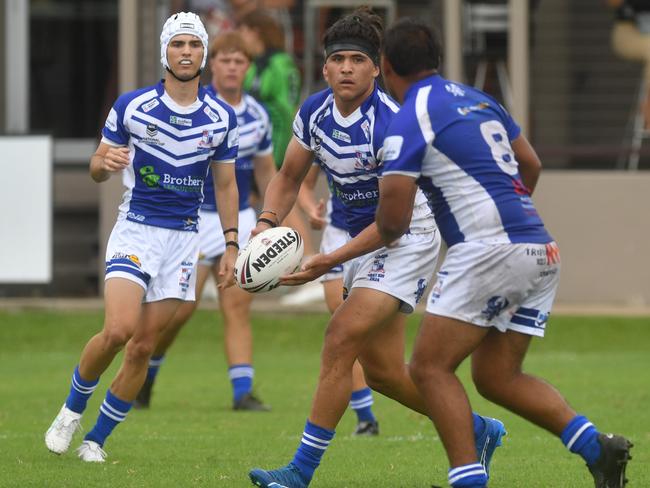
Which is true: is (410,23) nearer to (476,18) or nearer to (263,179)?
(263,179)

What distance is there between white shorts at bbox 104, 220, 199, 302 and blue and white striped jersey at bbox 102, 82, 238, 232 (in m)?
0.07

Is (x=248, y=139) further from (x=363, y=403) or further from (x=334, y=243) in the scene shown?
(x=363, y=403)

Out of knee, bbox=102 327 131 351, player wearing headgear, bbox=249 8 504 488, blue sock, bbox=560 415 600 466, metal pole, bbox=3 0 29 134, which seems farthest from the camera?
metal pole, bbox=3 0 29 134

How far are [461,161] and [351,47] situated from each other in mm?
1331

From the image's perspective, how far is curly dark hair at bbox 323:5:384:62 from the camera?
741cm

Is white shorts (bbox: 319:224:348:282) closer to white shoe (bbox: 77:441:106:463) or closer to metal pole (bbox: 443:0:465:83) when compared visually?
white shoe (bbox: 77:441:106:463)

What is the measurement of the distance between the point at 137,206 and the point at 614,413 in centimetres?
412

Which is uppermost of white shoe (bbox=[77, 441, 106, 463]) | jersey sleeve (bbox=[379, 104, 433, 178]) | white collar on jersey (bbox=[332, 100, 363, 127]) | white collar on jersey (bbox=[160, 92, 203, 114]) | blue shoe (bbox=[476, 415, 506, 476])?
jersey sleeve (bbox=[379, 104, 433, 178])

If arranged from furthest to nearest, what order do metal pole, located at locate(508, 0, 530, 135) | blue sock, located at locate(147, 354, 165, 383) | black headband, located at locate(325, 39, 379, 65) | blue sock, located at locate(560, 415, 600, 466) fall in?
1. metal pole, located at locate(508, 0, 530, 135)
2. blue sock, located at locate(147, 354, 165, 383)
3. black headband, located at locate(325, 39, 379, 65)
4. blue sock, located at locate(560, 415, 600, 466)

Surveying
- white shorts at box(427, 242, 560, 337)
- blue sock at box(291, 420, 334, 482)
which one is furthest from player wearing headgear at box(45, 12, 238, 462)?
white shorts at box(427, 242, 560, 337)

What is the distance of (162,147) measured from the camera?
8.30 m

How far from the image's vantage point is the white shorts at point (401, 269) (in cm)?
730

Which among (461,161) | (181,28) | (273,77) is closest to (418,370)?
(461,161)

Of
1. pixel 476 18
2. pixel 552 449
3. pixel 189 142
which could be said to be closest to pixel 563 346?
pixel 476 18
